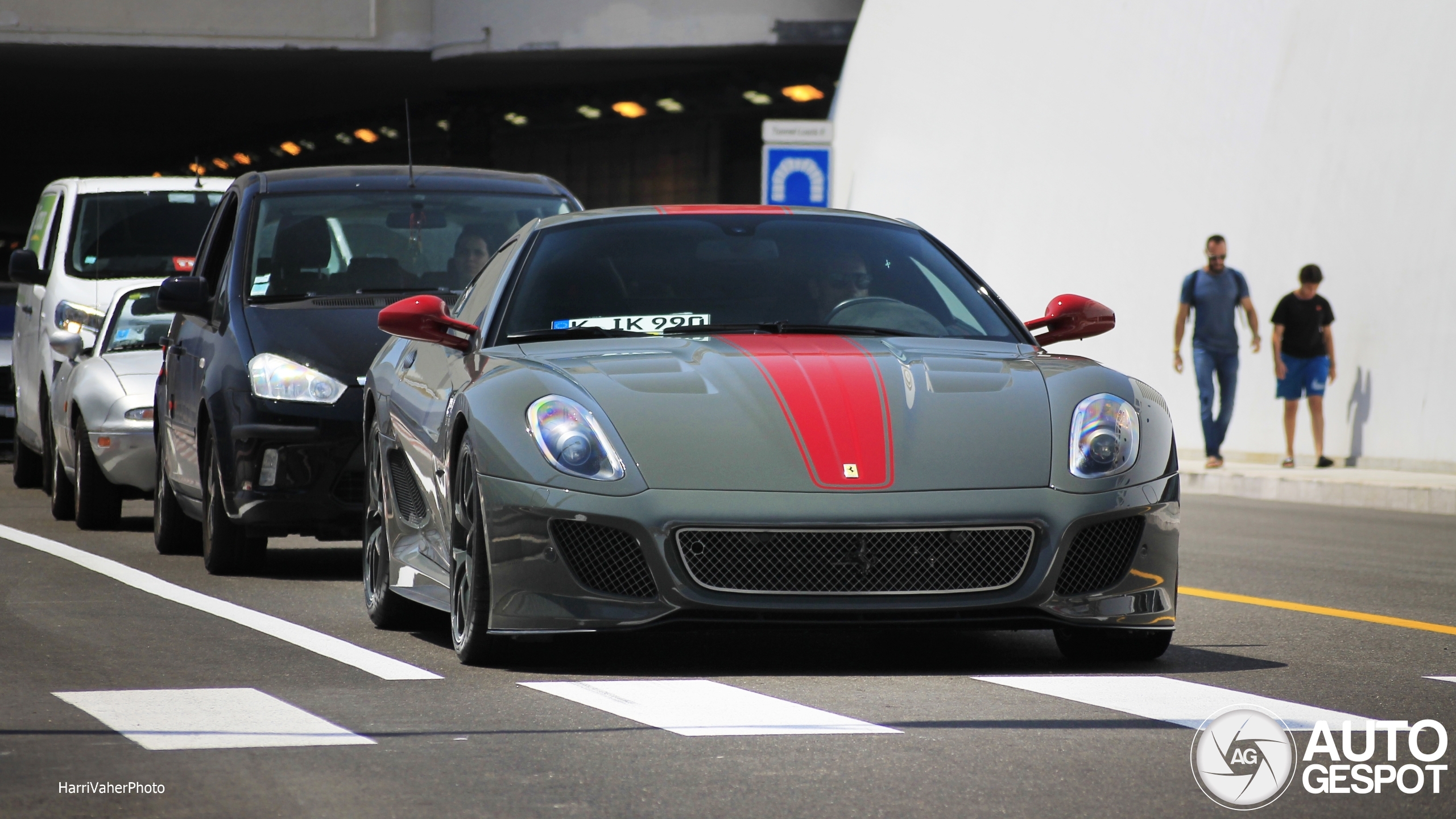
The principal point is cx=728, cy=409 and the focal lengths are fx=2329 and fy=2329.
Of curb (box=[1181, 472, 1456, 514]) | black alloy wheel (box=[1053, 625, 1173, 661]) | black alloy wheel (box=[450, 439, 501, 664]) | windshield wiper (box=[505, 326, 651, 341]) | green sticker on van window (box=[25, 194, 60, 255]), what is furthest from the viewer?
curb (box=[1181, 472, 1456, 514])

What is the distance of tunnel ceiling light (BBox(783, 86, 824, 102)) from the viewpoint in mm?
40750

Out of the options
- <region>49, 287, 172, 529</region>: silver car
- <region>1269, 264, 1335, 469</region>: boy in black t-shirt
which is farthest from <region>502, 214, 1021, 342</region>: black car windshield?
<region>1269, 264, 1335, 469</region>: boy in black t-shirt

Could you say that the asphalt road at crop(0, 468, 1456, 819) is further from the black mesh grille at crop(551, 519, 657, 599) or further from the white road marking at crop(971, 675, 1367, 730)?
the black mesh grille at crop(551, 519, 657, 599)

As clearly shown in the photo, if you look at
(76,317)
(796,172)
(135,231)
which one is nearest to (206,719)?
(76,317)

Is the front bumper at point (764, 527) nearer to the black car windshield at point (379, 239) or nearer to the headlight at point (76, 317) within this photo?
the black car windshield at point (379, 239)

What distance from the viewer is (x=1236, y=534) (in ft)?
44.4

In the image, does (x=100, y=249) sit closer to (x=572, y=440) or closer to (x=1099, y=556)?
(x=572, y=440)

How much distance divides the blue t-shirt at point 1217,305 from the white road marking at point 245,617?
36.6ft

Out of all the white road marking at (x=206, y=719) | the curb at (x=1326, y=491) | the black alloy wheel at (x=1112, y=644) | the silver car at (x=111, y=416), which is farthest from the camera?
the curb at (x=1326, y=491)

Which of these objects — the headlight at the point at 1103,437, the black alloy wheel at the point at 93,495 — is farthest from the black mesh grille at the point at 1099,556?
the black alloy wheel at the point at 93,495

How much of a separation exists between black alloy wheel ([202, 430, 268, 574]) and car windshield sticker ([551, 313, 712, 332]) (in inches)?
130

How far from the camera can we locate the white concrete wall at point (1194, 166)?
19297mm

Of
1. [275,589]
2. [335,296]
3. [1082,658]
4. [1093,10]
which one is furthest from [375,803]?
[1093,10]

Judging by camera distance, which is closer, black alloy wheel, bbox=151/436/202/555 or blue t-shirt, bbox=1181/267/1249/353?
black alloy wheel, bbox=151/436/202/555
